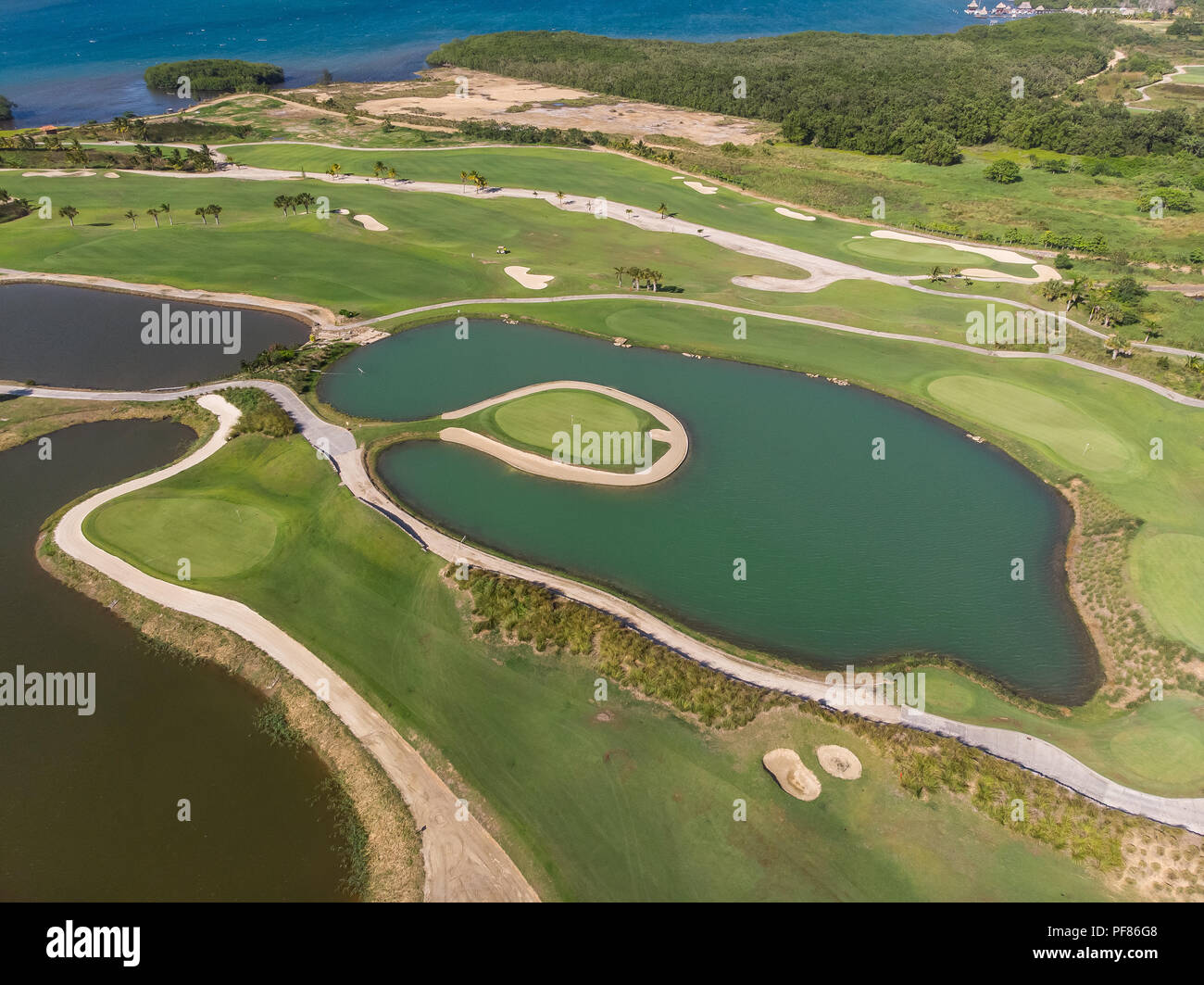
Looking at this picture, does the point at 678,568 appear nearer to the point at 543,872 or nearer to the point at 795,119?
the point at 543,872

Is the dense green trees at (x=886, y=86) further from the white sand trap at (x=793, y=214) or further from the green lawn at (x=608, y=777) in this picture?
the green lawn at (x=608, y=777)

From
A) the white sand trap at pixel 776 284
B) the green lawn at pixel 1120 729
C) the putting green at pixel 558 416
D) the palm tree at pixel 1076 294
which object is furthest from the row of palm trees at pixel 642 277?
the green lawn at pixel 1120 729

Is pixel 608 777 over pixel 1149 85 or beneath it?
beneath

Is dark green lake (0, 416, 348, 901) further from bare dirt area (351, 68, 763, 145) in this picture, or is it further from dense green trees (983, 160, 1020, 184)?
bare dirt area (351, 68, 763, 145)

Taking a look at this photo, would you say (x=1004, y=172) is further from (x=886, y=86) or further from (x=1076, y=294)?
(x=886, y=86)

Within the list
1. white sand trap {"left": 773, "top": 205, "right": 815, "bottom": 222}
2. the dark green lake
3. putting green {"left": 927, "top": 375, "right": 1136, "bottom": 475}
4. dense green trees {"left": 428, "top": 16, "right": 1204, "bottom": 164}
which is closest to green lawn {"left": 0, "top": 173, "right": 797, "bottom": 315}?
white sand trap {"left": 773, "top": 205, "right": 815, "bottom": 222}

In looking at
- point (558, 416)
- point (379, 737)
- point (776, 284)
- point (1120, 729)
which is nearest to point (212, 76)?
point (776, 284)

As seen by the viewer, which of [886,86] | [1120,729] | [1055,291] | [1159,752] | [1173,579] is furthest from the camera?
[886,86]

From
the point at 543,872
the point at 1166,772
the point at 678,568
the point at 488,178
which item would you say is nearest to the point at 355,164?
the point at 488,178
